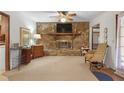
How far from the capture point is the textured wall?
11648 mm

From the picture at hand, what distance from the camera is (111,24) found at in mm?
6711

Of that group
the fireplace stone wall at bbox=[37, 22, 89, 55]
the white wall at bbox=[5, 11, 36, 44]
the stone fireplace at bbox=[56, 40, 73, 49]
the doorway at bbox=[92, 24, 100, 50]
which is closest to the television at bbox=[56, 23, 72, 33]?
A: the fireplace stone wall at bbox=[37, 22, 89, 55]

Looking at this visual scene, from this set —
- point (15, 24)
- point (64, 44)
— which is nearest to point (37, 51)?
point (64, 44)

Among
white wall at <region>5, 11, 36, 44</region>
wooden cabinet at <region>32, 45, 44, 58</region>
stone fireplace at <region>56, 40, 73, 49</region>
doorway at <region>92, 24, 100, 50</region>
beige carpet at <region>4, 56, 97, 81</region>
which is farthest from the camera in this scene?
stone fireplace at <region>56, 40, 73, 49</region>

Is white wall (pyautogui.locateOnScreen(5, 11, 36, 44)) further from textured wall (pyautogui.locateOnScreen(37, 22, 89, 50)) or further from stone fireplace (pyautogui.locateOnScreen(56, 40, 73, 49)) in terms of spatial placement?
stone fireplace (pyautogui.locateOnScreen(56, 40, 73, 49))

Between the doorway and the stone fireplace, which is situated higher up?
the doorway

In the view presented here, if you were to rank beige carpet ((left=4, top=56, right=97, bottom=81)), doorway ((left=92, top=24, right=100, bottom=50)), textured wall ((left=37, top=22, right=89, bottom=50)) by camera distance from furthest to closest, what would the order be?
textured wall ((left=37, top=22, right=89, bottom=50)), doorway ((left=92, top=24, right=100, bottom=50)), beige carpet ((left=4, top=56, right=97, bottom=81))

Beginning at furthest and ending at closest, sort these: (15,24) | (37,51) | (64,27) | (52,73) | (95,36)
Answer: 1. (64,27)
2. (95,36)
3. (37,51)
4. (15,24)
5. (52,73)

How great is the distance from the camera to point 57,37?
470 inches

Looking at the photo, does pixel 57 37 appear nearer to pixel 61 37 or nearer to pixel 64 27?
pixel 61 37

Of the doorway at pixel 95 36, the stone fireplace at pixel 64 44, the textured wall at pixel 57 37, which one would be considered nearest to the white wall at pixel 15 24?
the textured wall at pixel 57 37

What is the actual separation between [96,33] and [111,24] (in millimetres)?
4524

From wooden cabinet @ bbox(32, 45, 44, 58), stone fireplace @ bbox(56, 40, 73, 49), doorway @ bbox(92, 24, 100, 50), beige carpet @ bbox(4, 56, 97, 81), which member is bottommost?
beige carpet @ bbox(4, 56, 97, 81)
